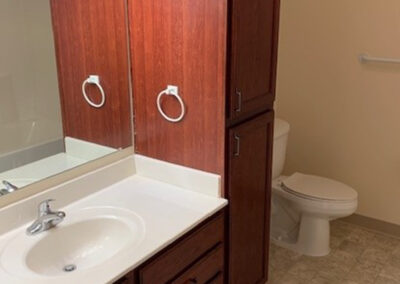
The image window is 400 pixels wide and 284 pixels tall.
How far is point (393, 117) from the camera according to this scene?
9.11 feet

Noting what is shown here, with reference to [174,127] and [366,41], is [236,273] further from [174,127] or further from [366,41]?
[366,41]

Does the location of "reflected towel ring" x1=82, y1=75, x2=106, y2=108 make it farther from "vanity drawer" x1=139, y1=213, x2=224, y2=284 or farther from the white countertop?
"vanity drawer" x1=139, y1=213, x2=224, y2=284

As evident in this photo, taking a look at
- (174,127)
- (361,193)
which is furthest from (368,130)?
(174,127)

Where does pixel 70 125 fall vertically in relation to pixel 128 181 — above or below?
above

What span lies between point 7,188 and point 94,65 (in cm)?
61

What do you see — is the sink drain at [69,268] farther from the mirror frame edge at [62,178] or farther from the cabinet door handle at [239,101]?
the cabinet door handle at [239,101]

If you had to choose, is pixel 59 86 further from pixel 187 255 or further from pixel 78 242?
pixel 187 255

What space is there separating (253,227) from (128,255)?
2.70 feet

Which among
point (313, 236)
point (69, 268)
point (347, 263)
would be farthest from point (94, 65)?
point (347, 263)

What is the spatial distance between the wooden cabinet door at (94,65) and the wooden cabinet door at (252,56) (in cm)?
47

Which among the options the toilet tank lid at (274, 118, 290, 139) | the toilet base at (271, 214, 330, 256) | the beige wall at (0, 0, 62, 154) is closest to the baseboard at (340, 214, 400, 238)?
the toilet base at (271, 214, 330, 256)

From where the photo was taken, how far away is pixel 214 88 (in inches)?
67.6

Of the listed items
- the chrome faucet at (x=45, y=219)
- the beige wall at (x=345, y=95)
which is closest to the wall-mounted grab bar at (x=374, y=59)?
the beige wall at (x=345, y=95)

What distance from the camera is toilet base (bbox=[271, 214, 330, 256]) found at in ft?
8.98
